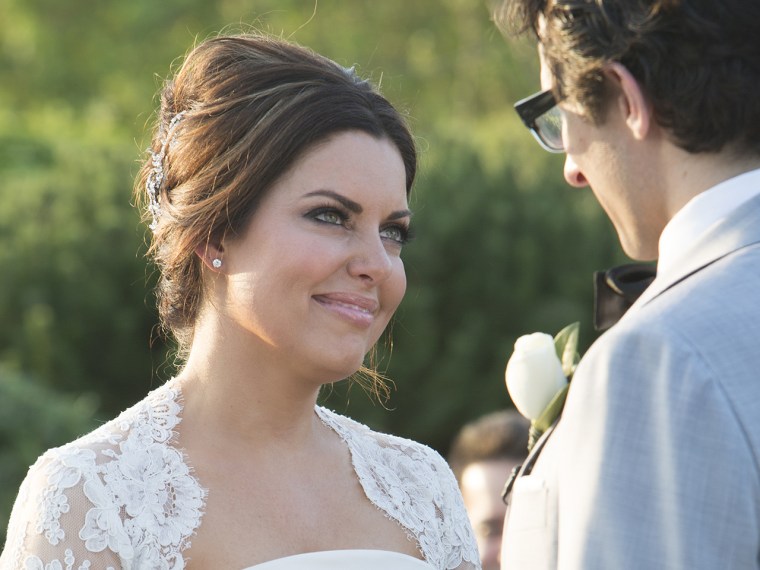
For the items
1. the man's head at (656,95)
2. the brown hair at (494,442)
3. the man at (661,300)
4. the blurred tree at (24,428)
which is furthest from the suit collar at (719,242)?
the blurred tree at (24,428)

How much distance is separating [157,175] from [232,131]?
364 millimetres

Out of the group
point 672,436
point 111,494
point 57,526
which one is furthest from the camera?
point 111,494

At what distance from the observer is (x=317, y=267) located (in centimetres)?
326

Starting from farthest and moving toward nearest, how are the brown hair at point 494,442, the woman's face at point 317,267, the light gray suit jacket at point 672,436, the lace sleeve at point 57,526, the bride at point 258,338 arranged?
the brown hair at point 494,442, the woman's face at point 317,267, the bride at point 258,338, the lace sleeve at point 57,526, the light gray suit jacket at point 672,436

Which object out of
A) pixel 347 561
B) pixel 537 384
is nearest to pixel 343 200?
pixel 537 384

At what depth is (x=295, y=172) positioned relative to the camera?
11.0ft

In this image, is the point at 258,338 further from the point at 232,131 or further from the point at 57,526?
the point at 57,526

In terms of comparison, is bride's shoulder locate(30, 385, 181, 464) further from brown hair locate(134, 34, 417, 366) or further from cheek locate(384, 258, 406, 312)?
cheek locate(384, 258, 406, 312)

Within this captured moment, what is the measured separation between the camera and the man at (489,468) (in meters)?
5.21

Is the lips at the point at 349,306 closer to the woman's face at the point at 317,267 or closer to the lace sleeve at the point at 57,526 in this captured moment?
the woman's face at the point at 317,267

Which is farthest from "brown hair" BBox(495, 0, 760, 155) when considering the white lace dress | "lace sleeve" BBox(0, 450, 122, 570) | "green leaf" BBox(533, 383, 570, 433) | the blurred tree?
the blurred tree

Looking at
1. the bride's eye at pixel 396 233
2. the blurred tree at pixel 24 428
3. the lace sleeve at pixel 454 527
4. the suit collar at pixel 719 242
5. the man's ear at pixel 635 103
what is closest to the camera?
the suit collar at pixel 719 242

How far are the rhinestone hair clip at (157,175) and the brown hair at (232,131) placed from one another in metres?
0.01

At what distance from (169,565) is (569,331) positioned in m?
1.36
